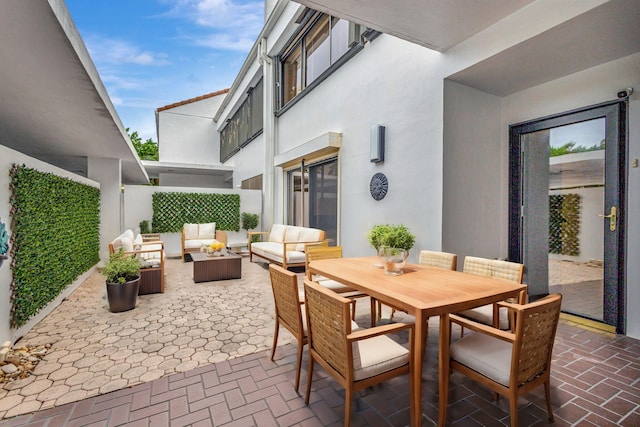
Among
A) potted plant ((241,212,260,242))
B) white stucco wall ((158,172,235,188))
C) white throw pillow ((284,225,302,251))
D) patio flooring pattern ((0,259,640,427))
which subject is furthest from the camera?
white stucco wall ((158,172,235,188))

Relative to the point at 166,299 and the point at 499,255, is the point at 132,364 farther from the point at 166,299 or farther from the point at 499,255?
the point at 499,255

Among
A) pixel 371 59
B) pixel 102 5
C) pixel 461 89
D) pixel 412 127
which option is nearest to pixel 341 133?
pixel 371 59

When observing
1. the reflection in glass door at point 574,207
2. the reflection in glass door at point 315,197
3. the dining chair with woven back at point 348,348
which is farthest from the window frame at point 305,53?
the dining chair with woven back at point 348,348

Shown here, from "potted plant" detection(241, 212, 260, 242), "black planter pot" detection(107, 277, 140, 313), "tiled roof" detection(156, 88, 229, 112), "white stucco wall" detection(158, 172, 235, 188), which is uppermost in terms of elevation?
"tiled roof" detection(156, 88, 229, 112)

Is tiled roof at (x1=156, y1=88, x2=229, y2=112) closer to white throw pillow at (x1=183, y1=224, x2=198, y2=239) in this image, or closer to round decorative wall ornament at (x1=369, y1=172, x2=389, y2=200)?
white throw pillow at (x1=183, y1=224, x2=198, y2=239)

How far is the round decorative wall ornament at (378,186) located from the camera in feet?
16.3

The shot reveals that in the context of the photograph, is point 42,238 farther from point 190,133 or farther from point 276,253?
point 190,133

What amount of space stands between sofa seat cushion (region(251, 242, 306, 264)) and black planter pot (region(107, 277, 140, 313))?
9.07 feet

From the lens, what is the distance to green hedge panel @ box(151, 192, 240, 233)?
9.10 metres

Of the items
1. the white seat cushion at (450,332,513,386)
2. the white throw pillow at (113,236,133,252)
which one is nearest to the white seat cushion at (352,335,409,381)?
the white seat cushion at (450,332,513,386)

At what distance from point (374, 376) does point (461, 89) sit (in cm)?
383

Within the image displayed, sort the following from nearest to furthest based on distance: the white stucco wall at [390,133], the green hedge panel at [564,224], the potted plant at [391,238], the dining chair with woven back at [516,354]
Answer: the dining chair with woven back at [516,354] → the potted plant at [391,238] → the white stucco wall at [390,133] → the green hedge panel at [564,224]

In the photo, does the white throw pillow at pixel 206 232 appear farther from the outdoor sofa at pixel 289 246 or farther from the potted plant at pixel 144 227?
the potted plant at pixel 144 227

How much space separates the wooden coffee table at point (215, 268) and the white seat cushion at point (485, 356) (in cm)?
471
